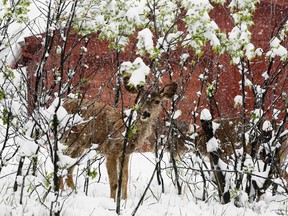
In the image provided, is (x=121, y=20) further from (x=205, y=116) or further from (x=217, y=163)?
(x=217, y=163)

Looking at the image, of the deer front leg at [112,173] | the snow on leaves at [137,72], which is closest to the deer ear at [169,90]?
the deer front leg at [112,173]

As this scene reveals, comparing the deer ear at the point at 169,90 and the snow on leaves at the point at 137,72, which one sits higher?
the deer ear at the point at 169,90

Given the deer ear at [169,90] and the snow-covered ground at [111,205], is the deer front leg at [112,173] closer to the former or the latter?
the snow-covered ground at [111,205]

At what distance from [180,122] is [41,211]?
24.3ft

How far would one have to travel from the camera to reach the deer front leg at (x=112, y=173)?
25.3ft

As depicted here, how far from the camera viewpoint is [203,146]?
1012 centimetres

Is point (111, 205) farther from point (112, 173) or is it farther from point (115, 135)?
point (115, 135)

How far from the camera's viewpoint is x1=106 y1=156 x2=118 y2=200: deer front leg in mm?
7699

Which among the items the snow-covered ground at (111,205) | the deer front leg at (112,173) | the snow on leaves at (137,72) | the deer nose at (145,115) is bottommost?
the snow-covered ground at (111,205)

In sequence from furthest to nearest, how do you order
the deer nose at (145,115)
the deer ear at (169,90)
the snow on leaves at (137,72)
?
1. the deer nose at (145,115)
2. the deer ear at (169,90)
3. the snow on leaves at (137,72)

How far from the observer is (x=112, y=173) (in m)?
7.84

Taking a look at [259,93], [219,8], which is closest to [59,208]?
[259,93]

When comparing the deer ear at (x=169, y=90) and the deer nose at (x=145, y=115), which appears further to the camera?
the deer nose at (x=145, y=115)

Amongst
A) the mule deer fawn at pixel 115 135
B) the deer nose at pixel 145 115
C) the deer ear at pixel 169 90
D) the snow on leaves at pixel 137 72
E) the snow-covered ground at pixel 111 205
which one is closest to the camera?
the snow on leaves at pixel 137 72
